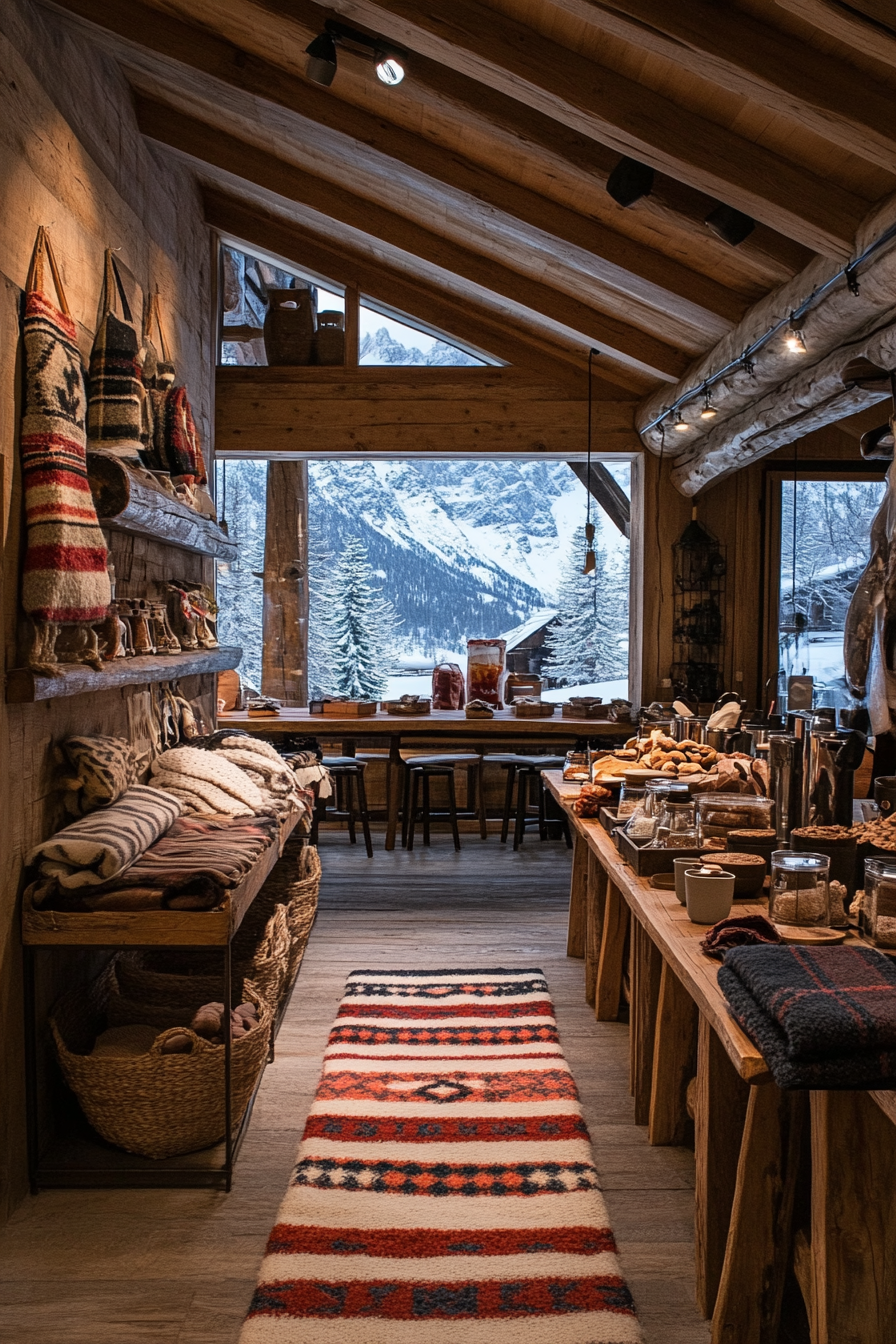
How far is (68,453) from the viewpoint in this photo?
305 centimetres

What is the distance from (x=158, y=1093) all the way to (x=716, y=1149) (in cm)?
145

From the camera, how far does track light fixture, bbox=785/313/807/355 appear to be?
4.13 meters

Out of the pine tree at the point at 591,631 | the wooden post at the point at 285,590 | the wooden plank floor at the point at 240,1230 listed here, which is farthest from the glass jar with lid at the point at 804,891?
the pine tree at the point at 591,631

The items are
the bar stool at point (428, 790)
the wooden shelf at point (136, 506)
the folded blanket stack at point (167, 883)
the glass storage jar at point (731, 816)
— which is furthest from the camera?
the bar stool at point (428, 790)

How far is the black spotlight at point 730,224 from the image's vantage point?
4.12 meters

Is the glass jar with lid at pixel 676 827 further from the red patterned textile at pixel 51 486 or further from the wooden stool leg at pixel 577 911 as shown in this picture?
the wooden stool leg at pixel 577 911

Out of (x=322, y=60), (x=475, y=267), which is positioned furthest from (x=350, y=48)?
(x=475, y=267)

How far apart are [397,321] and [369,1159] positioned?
587 centimetres

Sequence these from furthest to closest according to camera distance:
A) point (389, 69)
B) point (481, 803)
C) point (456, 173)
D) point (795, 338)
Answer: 1. point (481, 803)
2. point (456, 173)
3. point (795, 338)
4. point (389, 69)

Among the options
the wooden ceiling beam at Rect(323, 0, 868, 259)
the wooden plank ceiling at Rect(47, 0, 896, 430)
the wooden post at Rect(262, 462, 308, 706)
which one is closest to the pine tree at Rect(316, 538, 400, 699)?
the wooden post at Rect(262, 462, 308, 706)

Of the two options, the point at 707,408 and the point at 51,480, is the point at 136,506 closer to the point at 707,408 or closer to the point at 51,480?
the point at 51,480

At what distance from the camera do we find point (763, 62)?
3033 millimetres

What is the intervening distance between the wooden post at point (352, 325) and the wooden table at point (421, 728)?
2.42 metres

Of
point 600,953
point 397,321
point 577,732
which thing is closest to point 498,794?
point 577,732
